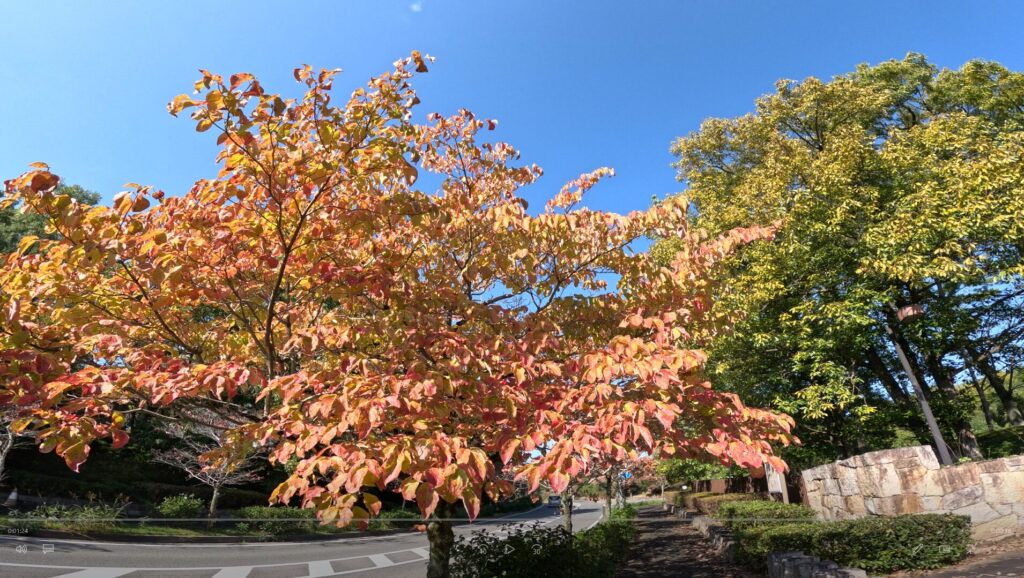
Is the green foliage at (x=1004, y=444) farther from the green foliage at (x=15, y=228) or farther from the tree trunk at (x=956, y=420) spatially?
the green foliage at (x=15, y=228)

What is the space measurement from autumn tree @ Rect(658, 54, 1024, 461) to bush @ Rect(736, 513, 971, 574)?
13.5 feet

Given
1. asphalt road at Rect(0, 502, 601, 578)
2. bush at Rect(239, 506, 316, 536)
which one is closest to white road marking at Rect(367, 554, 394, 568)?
asphalt road at Rect(0, 502, 601, 578)

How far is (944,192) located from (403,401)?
1386 centimetres

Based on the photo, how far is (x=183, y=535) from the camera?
15.9m

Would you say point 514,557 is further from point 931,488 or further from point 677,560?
point 931,488

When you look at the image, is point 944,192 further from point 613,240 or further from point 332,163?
point 332,163

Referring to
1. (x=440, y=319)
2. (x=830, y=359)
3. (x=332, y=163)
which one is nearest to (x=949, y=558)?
(x=830, y=359)

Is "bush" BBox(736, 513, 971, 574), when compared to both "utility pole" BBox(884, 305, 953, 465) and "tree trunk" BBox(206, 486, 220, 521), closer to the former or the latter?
"utility pole" BBox(884, 305, 953, 465)

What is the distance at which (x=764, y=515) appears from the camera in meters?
12.8

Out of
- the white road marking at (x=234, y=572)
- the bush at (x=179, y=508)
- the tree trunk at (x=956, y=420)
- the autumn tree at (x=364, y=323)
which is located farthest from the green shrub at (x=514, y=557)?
the bush at (x=179, y=508)

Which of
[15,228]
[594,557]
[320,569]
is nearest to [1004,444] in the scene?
[594,557]

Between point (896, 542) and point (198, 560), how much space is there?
15.0 m

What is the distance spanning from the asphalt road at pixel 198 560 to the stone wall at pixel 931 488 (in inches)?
289

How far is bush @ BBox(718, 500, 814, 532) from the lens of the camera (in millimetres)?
11359
